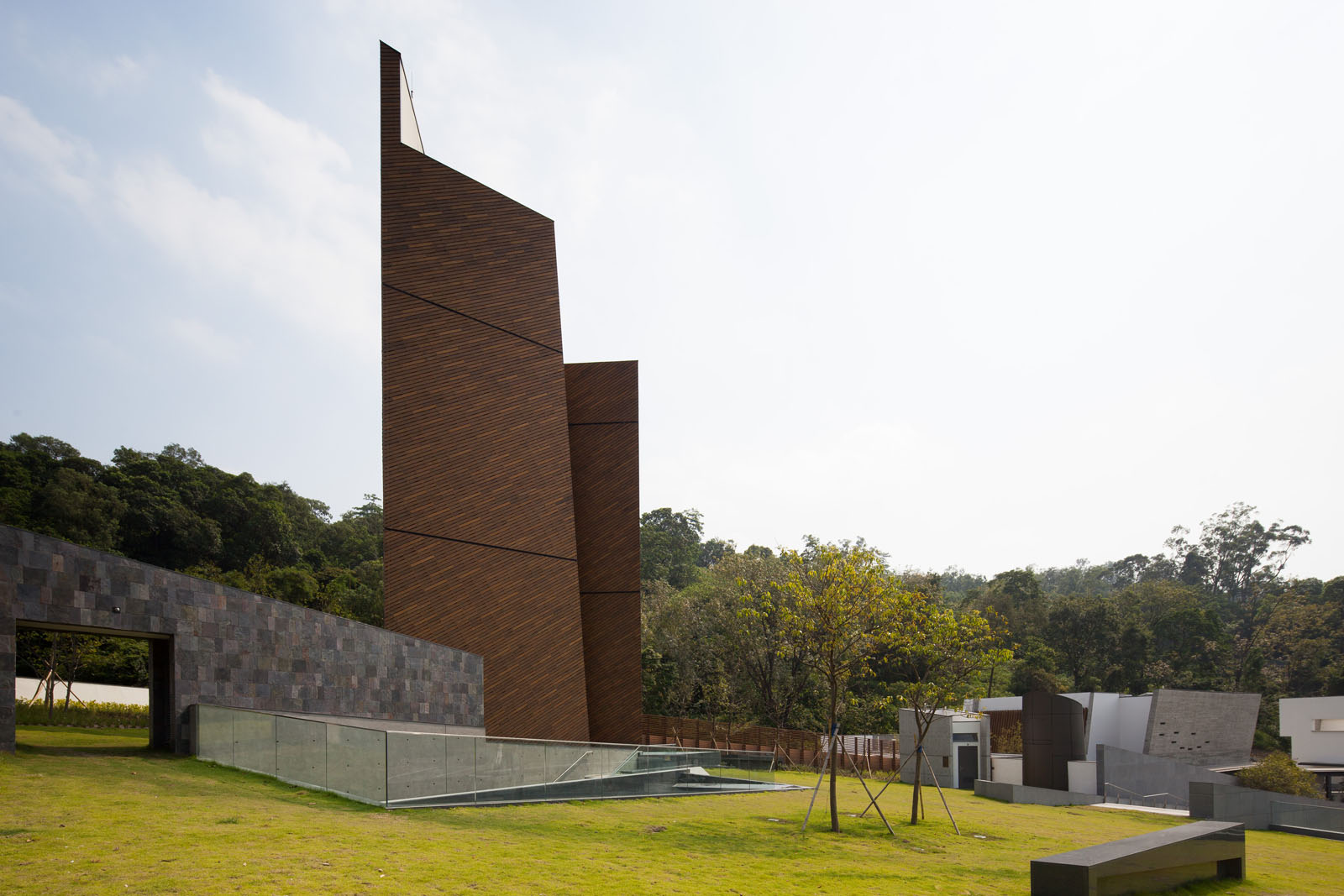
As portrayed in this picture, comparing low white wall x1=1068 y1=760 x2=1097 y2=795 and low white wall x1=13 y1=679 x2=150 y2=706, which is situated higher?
low white wall x1=13 y1=679 x2=150 y2=706

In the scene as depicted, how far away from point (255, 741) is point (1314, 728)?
1567 inches

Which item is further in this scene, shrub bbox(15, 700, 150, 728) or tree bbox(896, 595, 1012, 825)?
shrub bbox(15, 700, 150, 728)

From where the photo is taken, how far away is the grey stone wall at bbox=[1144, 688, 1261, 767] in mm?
35625

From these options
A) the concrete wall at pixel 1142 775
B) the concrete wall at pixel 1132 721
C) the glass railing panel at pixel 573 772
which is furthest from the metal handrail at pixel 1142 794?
the glass railing panel at pixel 573 772

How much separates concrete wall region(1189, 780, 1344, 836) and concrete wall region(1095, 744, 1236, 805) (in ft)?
20.5

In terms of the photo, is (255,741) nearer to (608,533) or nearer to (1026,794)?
(608,533)

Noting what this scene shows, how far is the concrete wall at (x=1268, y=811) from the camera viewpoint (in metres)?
20.3

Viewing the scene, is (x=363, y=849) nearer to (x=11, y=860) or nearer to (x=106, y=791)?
(x=11, y=860)

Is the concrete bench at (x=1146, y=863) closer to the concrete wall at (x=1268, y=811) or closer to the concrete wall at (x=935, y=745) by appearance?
the concrete wall at (x=1268, y=811)

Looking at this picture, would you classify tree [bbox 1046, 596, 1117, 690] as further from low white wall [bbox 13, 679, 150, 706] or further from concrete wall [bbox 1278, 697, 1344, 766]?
low white wall [bbox 13, 679, 150, 706]

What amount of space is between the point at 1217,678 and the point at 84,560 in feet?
189

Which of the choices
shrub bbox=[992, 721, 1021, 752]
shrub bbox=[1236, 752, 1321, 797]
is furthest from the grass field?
shrub bbox=[992, 721, 1021, 752]

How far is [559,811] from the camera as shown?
A: 1422cm

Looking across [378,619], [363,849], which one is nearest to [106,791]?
[363,849]
